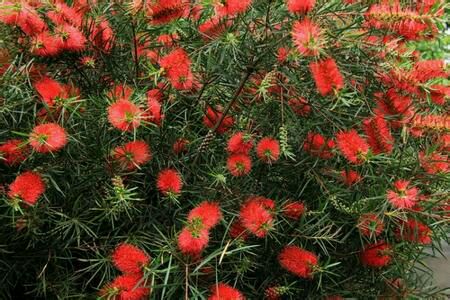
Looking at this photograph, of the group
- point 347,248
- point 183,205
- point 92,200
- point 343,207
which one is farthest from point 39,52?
point 347,248

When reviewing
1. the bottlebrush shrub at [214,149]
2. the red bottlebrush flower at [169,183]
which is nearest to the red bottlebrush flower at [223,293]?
the bottlebrush shrub at [214,149]

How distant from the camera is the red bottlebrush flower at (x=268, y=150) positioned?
4.90 ft

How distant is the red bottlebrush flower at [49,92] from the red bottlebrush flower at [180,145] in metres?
0.34

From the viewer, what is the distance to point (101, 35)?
1618mm

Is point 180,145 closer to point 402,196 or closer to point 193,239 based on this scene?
point 193,239

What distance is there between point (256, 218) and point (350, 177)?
1.16ft

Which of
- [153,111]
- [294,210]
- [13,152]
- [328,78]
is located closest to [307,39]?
[328,78]

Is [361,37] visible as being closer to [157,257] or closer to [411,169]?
[411,169]

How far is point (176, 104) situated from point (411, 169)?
68cm

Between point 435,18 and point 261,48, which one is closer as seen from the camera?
point 435,18

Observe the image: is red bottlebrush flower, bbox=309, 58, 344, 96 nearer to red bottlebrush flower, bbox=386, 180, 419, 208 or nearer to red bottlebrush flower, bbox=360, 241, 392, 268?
red bottlebrush flower, bbox=386, 180, 419, 208

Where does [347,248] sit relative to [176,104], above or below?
below

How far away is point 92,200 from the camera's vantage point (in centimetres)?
150

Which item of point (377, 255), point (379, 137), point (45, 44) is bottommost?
point (377, 255)
